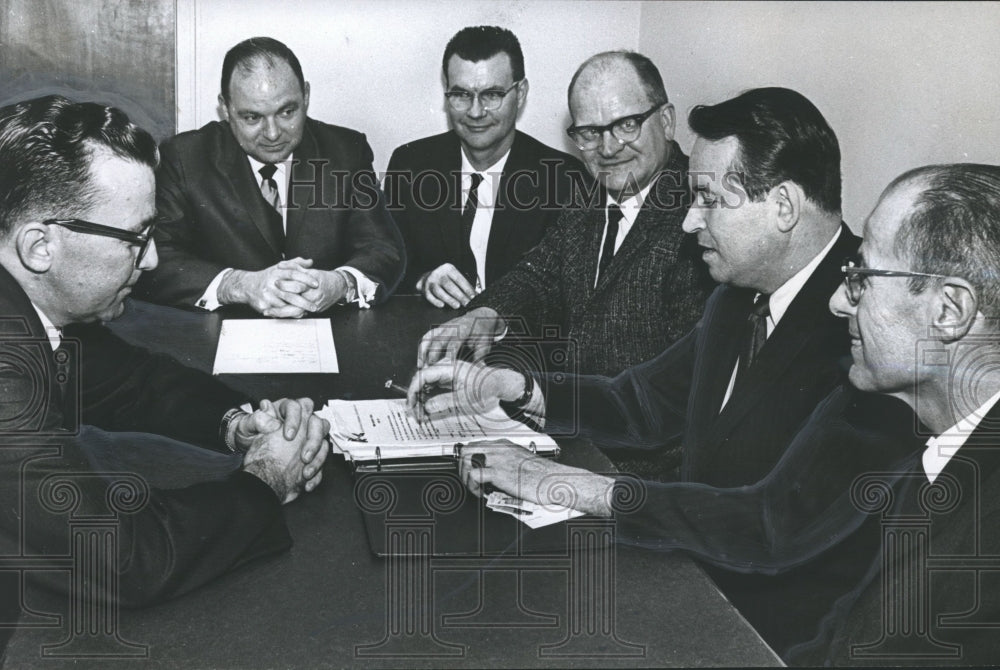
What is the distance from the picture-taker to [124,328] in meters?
2.89

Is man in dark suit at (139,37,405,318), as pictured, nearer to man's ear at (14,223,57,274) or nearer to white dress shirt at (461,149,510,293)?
white dress shirt at (461,149,510,293)

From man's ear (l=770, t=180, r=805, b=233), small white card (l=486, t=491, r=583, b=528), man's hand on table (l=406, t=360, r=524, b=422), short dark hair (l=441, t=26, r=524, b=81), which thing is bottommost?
small white card (l=486, t=491, r=583, b=528)

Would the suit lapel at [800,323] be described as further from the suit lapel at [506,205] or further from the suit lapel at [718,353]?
the suit lapel at [506,205]

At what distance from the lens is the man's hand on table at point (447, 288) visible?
125 inches

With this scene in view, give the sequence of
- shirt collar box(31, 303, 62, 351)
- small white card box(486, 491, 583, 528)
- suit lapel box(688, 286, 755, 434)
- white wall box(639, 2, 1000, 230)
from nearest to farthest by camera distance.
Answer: small white card box(486, 491, 583, 528), white wall box(639, 2, 1000, 230), shirt collar box(31, 303, 62, 351), suit lapel box(688, 286, 755, 434)

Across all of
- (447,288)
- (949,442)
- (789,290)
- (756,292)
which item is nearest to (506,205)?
(447,288)

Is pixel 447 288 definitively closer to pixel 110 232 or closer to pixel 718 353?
pixel 718 353

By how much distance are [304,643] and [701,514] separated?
29.3 inches

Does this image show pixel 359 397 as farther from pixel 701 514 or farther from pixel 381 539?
pixel 701 514

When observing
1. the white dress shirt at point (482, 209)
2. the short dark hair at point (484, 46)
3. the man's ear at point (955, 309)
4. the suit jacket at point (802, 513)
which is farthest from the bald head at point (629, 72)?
the man's ear at point (955, 309)

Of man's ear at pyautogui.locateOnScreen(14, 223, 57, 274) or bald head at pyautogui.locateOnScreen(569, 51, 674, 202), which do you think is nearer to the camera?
man's ear at pyautogui.locateOnScreen(14, 223, 57, 274)

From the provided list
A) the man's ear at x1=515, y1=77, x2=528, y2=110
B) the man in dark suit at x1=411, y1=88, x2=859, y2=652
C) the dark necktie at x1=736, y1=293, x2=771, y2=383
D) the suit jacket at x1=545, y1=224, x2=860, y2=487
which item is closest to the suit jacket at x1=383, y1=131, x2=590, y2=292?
the man's ear at x1=515, y1=77, x2=528, y2=110

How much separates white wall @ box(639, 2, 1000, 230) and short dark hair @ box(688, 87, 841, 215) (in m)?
0.05

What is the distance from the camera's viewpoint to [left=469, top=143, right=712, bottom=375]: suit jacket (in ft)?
8.81
